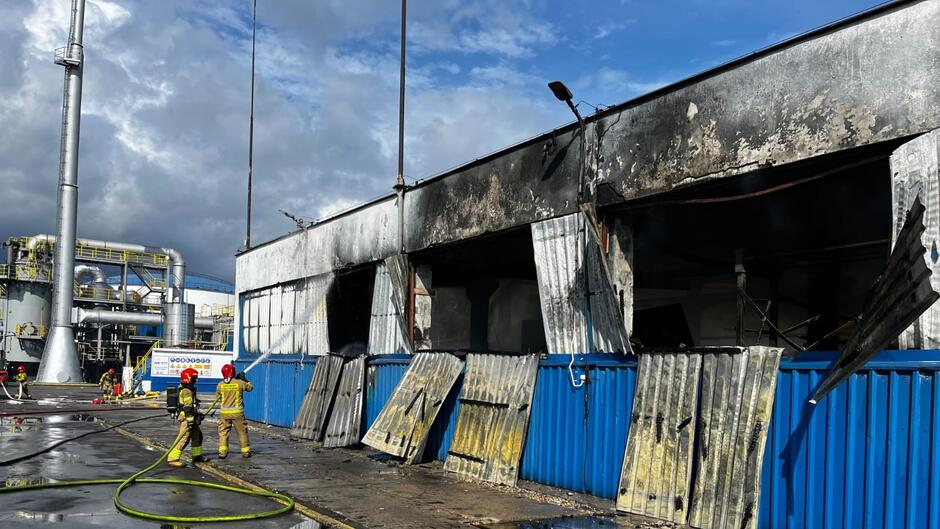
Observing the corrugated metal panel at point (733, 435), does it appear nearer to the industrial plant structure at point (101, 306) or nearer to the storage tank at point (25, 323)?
the industrial plant structure at point (101, 306)

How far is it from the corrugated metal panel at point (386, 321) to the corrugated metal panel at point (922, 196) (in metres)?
9.27

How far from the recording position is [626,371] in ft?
32.7

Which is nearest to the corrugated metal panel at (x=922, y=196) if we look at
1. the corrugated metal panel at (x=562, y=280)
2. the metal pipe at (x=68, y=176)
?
the corrugated metal panel at (x=562, y=280)

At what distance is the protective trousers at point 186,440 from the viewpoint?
12461 millimetres

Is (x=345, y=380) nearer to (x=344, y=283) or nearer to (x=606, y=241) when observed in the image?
(x=344, y=283)

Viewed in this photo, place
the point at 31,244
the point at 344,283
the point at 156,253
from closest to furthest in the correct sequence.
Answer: the point at 344,283 < the point at 31,244 < the point at 156,253

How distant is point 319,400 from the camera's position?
16969 millimetres

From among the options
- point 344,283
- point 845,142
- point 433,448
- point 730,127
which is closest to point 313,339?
point 344,283

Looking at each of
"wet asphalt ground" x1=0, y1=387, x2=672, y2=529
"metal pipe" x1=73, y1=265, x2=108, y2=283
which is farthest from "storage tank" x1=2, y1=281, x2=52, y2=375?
"wet asphalt ground" x1=0, y1=387, x2=672, y2=529

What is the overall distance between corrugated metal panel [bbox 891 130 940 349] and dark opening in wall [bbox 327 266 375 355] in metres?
12.4

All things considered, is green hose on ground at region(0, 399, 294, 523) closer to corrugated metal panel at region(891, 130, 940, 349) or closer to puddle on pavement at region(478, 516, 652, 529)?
puddle on pavement at region(478, 516, 652, 529)

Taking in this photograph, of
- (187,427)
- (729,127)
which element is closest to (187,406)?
(187,427)

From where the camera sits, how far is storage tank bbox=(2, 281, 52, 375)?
52.1 meters

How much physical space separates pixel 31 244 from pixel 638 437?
179ft
